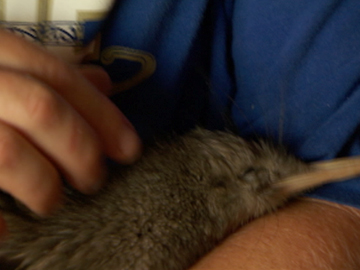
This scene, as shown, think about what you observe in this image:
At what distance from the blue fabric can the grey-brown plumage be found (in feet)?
0.26

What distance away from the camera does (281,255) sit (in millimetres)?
616

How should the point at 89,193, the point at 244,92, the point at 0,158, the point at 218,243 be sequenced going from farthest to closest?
the point at 244,92 → the point at 218,243 → the point at 89,193 → the point at 0,158

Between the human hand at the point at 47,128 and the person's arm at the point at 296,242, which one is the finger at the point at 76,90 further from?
the person's arm at the point at 296,242

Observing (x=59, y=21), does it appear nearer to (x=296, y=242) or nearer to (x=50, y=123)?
(x=50, y=123)

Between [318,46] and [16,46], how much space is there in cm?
50

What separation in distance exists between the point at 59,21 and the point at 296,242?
511 mm

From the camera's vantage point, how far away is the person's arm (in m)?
0.61

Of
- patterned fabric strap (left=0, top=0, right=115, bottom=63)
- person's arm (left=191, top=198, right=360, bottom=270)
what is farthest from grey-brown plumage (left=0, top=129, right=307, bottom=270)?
patterned fabric strap (left=0, top=0, right=115, bottom=63)

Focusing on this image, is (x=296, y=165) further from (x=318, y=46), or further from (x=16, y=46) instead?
(x=16, y=46)

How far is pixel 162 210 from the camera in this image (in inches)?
22.7

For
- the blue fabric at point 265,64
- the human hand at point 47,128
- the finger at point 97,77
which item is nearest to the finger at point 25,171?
the human hand at point 47,128

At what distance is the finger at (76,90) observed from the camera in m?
0.48

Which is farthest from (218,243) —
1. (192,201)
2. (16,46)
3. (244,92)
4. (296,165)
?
(16,46)

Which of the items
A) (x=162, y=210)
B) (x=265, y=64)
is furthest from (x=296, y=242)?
(x=265, y=64)
